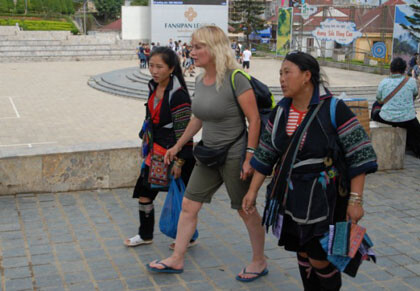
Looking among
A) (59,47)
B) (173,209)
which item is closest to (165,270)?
(173,209)

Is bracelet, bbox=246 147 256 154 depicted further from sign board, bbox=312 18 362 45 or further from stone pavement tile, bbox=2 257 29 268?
sign board, bbox=312 18 362 45

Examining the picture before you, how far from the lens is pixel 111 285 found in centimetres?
359

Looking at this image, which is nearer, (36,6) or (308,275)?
(308,275)

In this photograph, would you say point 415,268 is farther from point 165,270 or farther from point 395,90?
point 395,90

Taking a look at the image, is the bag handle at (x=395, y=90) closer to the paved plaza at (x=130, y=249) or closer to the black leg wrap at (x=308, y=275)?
the paved plaza at (x=130, y=249)

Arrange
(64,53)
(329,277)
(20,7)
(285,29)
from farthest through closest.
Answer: (20,7) < (64,53) < (285,29) < (329,277)

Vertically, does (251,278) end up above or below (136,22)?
below

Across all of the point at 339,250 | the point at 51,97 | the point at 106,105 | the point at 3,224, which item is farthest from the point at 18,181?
the point at 51,97

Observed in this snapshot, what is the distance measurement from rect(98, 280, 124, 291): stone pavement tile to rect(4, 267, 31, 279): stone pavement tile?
0.53 meters

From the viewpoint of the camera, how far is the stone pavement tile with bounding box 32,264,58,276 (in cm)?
374

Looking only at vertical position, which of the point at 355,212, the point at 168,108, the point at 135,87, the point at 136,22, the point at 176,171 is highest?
the point at 136,22

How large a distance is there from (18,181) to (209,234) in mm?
2037

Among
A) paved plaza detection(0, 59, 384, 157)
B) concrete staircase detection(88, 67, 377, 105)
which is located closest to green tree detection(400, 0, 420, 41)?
paved plaza detection(0, 59, 384, 157)

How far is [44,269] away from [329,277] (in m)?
2.01
